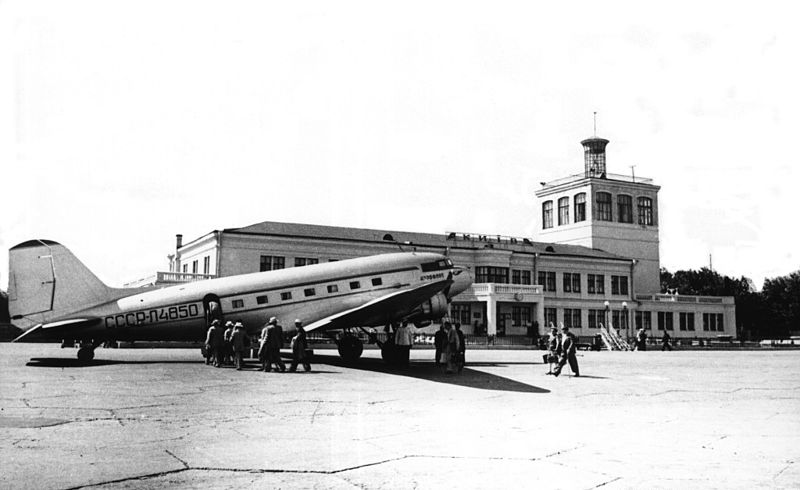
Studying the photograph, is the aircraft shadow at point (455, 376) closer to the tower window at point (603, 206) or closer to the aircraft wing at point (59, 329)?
the aircraft wing at point (59, 329)

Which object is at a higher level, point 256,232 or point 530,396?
point 256,232

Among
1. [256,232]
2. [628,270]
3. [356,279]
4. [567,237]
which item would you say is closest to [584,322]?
[628,270]

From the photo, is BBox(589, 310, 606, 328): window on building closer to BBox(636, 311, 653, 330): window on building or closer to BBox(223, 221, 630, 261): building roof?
BBox(636, 311, 653, 330): window on building

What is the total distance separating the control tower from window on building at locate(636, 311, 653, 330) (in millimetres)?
5352

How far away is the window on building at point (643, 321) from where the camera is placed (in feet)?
272

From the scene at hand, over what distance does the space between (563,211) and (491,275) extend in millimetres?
24241

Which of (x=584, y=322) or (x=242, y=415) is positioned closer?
(x=242, y=415)

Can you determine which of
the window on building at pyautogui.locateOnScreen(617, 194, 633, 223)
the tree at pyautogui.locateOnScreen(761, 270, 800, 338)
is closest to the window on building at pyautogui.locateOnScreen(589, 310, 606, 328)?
the window on building at pyautogui.locateOnScreen(617, 194, 633, 223)

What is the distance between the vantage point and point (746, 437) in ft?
37.4

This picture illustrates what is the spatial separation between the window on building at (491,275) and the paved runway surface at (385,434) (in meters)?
53.5

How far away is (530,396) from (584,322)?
6487cm

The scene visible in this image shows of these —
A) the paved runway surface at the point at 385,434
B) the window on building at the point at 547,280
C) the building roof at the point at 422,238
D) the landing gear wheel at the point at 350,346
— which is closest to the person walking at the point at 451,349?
the paved runway surface at the point at 385,434

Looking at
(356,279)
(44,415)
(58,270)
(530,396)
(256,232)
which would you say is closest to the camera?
(44,415)

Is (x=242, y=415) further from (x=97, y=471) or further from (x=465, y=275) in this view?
(x=465, y=275)
